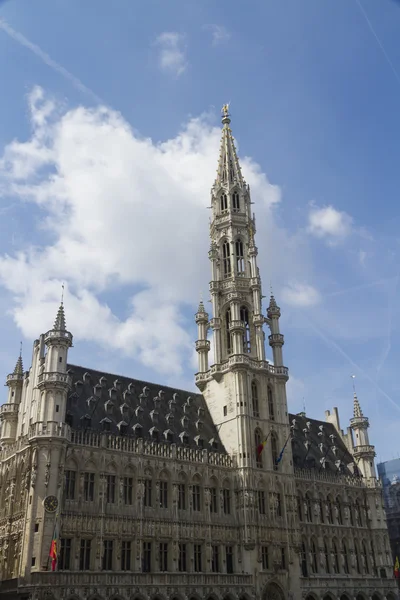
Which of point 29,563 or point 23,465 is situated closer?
point 29,563

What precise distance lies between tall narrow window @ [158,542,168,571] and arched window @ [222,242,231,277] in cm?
3896

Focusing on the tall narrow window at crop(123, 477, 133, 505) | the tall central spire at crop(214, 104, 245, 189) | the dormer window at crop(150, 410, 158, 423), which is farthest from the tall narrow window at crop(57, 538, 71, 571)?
the tall central spire at crop(214, 104, 245, 189)

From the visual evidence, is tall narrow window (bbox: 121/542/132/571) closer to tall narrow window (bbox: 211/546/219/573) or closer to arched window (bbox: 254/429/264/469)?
tall narrow window (bbox: 211/546/219/573)

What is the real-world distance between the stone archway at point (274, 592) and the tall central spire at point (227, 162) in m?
55.8

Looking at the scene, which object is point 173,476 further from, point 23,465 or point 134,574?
point 23,465


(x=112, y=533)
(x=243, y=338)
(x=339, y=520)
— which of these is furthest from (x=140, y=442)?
(x=339, y=520)

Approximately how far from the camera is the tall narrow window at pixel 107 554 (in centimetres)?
5991

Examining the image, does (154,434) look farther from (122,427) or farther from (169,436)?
(122,427)

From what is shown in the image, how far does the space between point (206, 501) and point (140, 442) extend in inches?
420

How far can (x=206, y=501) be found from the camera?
6975 cm

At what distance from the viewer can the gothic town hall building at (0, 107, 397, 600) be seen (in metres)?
58.9

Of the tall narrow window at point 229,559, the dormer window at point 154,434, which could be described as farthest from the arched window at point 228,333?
the tall narrow window at point 229,559

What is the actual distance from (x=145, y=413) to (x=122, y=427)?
599cm

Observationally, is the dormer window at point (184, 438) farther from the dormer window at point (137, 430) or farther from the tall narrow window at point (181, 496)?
the dormer window at point (137, 430)
